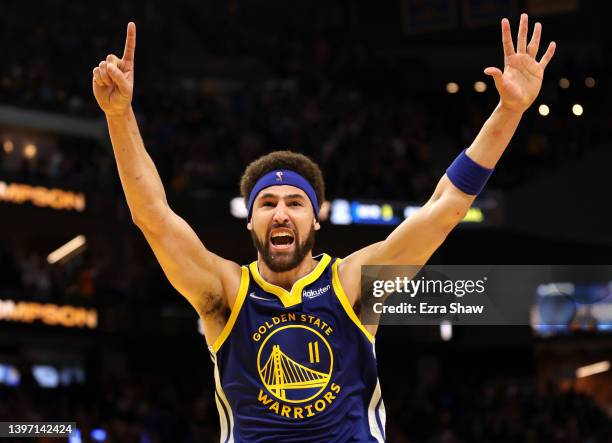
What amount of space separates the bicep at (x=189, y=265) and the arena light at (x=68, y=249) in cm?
1897

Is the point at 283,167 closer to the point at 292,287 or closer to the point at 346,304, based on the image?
the point at 292,287

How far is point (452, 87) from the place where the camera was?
2642 centimetres

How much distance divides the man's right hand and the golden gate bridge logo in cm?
131

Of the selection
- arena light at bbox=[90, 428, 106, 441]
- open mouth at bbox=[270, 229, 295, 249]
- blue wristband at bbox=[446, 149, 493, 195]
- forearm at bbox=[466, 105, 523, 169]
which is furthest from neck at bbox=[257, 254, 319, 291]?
arena light at bbox=[90, 428, 106, 441]

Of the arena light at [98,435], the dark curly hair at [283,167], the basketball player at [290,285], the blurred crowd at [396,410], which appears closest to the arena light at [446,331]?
the blurred crowd at [396,410]

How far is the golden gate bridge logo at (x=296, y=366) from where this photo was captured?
16.9 ft

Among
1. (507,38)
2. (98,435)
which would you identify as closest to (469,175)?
(507,38)

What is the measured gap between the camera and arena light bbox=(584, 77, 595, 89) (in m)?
21.2

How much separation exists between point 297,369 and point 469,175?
1.23m

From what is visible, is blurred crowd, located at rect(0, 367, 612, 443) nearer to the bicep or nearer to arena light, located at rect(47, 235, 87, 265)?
arena light, located at rect(47, 235, 87, 265)

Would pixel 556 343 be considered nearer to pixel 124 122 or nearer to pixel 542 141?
pixel 542 141

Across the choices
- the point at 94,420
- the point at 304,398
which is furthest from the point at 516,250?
the point at 304,398

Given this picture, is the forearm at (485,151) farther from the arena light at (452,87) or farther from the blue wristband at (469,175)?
the arena light at (452,87)

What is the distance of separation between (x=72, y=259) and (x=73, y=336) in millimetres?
2932
